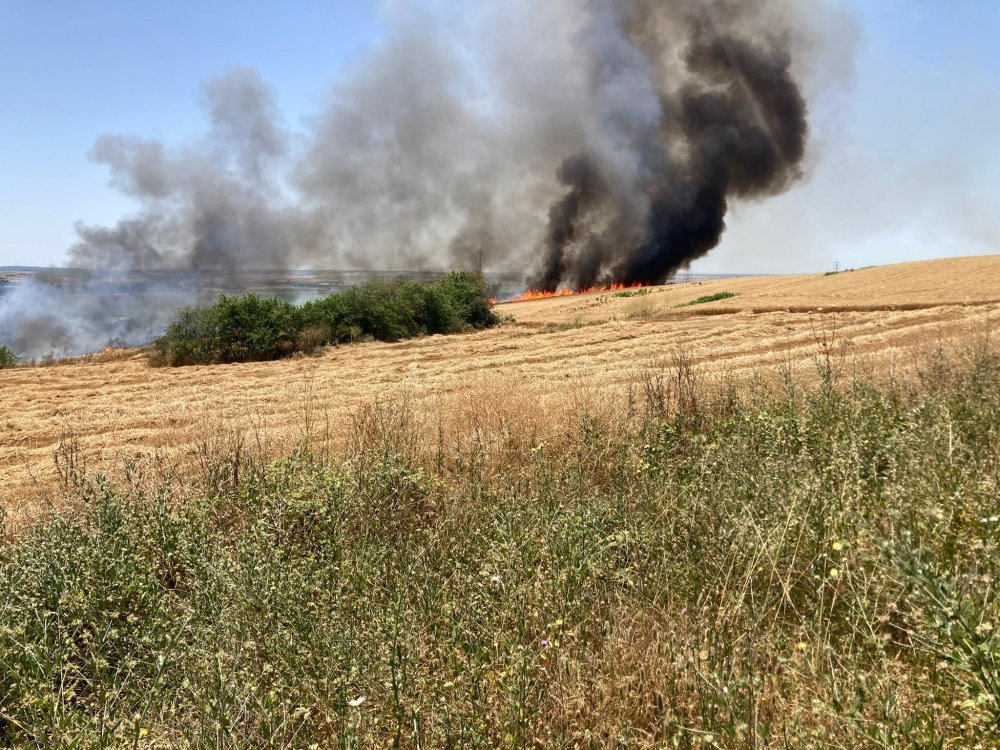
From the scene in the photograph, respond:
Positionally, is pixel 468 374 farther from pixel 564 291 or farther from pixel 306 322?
pixel 564 291

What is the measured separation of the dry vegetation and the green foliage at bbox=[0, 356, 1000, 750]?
0.06 feet

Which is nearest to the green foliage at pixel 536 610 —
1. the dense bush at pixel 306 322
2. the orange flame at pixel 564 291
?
the dense bush at pixel 306 322

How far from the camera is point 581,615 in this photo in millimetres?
2945

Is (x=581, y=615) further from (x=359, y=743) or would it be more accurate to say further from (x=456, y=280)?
(x=456, y=280)

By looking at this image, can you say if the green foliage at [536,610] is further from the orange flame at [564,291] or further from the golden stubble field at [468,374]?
the orange flame at [564,291]

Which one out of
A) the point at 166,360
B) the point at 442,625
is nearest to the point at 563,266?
the point at 166,360

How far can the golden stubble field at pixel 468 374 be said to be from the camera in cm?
775

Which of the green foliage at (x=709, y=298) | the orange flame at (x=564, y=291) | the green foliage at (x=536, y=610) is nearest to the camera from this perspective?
the green foliage at (x=536, y=610)

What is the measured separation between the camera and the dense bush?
20844mm

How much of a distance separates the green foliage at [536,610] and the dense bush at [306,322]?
1749cm

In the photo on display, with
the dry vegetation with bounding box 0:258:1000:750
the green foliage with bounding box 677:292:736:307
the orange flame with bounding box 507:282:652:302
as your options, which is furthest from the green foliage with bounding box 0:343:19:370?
the orange flame with bounding box 507:282:652:302

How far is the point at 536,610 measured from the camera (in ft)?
9.85

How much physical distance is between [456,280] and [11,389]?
59.7ft

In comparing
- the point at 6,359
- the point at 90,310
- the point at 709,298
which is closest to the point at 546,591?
the point at 6,359
